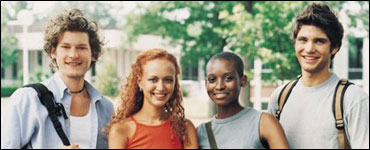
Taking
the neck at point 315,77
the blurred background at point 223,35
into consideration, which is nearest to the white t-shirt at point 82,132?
the neck at point 315,77

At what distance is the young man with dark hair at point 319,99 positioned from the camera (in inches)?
134

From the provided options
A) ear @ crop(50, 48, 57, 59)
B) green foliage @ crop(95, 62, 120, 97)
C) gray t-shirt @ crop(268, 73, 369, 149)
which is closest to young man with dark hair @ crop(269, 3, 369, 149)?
gray t-shirt @ crop(268, 73, 369, 149)

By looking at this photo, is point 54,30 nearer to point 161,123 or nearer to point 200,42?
point 161,123

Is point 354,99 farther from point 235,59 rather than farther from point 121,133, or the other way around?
point 121,133

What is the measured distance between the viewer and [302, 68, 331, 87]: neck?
3682 mm

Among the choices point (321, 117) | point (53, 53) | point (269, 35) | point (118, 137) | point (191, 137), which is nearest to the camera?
point (118, 137)

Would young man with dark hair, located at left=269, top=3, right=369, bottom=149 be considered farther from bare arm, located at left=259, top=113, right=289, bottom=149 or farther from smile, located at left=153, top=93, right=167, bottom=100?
smile, located at left=153, top=93, right=167, bottom=100

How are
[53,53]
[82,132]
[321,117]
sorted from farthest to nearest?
[53,53] < [82,132] < [321,117]

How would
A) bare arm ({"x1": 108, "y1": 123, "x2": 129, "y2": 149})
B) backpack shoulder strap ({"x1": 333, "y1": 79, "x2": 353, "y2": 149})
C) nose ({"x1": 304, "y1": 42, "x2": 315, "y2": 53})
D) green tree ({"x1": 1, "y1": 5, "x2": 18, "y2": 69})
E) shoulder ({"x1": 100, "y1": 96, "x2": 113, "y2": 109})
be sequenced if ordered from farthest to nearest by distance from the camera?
1. green tree ({"x1": 1, "y1": 5, "x2": 18, "y2": 69})
2. shoulder ({"x1": 100, "y1": 96, "x2": 113, "y2": 109})
3. nose ({"x1": 304, "y1": 42, "x2": 315, "y2": 53})
4. backpack shoulder strap ({"x1": 333, "y1": 79, "x2": 353, "y2": 149})
5. bare arm ({"x1": 108, "y1": 123, "x2": 129, "y2": 149})

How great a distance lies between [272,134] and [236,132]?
0.67 ft

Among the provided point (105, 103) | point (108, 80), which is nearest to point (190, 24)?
point (108, 80)

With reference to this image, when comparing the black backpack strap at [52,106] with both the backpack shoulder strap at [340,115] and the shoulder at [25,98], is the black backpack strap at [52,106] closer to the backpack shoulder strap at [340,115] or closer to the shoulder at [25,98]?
the shoulder at [25,98]

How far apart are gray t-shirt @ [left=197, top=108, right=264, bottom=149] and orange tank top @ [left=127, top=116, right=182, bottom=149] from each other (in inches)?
7.0

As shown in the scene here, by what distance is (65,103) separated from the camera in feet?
12.3
